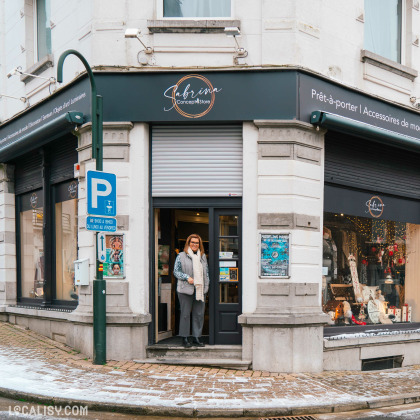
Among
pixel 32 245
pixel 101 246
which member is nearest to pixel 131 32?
pixel 101 246

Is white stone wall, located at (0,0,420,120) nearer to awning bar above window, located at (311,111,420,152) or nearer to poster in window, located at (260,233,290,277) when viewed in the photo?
awning bar above window, located at (311,111,420,152)

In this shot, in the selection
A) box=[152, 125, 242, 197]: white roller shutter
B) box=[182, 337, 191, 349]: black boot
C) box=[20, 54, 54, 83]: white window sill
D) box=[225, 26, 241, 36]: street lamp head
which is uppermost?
box=[20, 54, 54, 83]: white window sill

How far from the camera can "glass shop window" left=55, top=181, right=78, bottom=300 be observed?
11.0 m

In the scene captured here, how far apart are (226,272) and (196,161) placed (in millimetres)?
2018

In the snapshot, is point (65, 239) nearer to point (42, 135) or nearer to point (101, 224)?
point (42, 135)

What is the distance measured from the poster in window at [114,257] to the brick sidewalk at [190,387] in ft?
4.90

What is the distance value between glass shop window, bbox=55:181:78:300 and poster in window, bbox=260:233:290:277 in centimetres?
412

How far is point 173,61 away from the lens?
30.7ft

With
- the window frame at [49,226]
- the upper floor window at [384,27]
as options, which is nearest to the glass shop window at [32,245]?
the window frame at [49,226]

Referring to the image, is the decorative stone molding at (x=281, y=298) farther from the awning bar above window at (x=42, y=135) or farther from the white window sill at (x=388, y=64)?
the white window sill at (x=388, y=64)

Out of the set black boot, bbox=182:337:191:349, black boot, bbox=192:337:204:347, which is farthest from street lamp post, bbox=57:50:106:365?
black boot, bbox=192:337:204:347

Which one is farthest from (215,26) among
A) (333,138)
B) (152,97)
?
(333,138)

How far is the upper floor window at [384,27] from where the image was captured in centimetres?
1099

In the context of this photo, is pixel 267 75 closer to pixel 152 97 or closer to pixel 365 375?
pixel 152 97
